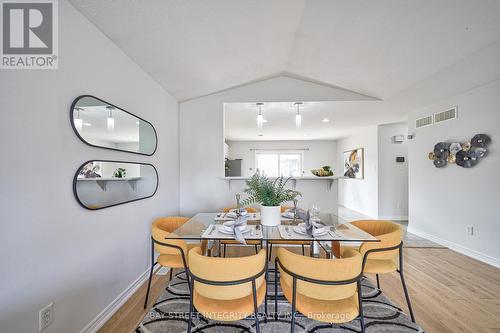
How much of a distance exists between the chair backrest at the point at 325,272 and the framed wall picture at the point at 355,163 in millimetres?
5046

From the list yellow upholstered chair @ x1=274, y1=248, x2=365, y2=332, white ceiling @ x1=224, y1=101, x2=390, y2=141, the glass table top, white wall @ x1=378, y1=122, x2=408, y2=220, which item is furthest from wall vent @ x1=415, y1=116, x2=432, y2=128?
yellow upholstered chair @ x1=274, y1=248, x2=365, y2=332

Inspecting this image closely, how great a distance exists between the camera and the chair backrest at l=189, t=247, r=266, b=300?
1.16 m

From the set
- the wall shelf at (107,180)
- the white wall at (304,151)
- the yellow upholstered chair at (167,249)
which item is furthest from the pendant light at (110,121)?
the white wall at (304,151)

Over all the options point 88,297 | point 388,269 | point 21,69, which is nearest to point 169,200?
point 88,297

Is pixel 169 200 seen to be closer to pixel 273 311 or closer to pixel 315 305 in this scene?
pixel 273 311

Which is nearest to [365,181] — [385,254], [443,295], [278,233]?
[443,295]

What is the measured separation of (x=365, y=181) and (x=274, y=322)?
491 centimetres

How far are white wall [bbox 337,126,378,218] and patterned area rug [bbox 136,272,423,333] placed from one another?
3.77 meters

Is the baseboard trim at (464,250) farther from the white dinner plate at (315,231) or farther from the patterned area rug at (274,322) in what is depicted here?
the white dinner plate at (315,231)

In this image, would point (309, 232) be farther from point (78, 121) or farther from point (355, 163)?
point (355, 163)

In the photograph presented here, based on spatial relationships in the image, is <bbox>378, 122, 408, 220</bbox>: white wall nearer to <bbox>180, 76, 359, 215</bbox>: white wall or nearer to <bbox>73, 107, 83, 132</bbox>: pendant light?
<bbox>180, 76, 359, 215</bbox>: white wall

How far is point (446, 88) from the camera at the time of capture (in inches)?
113

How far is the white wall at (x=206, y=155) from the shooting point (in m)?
3.30

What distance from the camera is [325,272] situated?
46.5 inches
